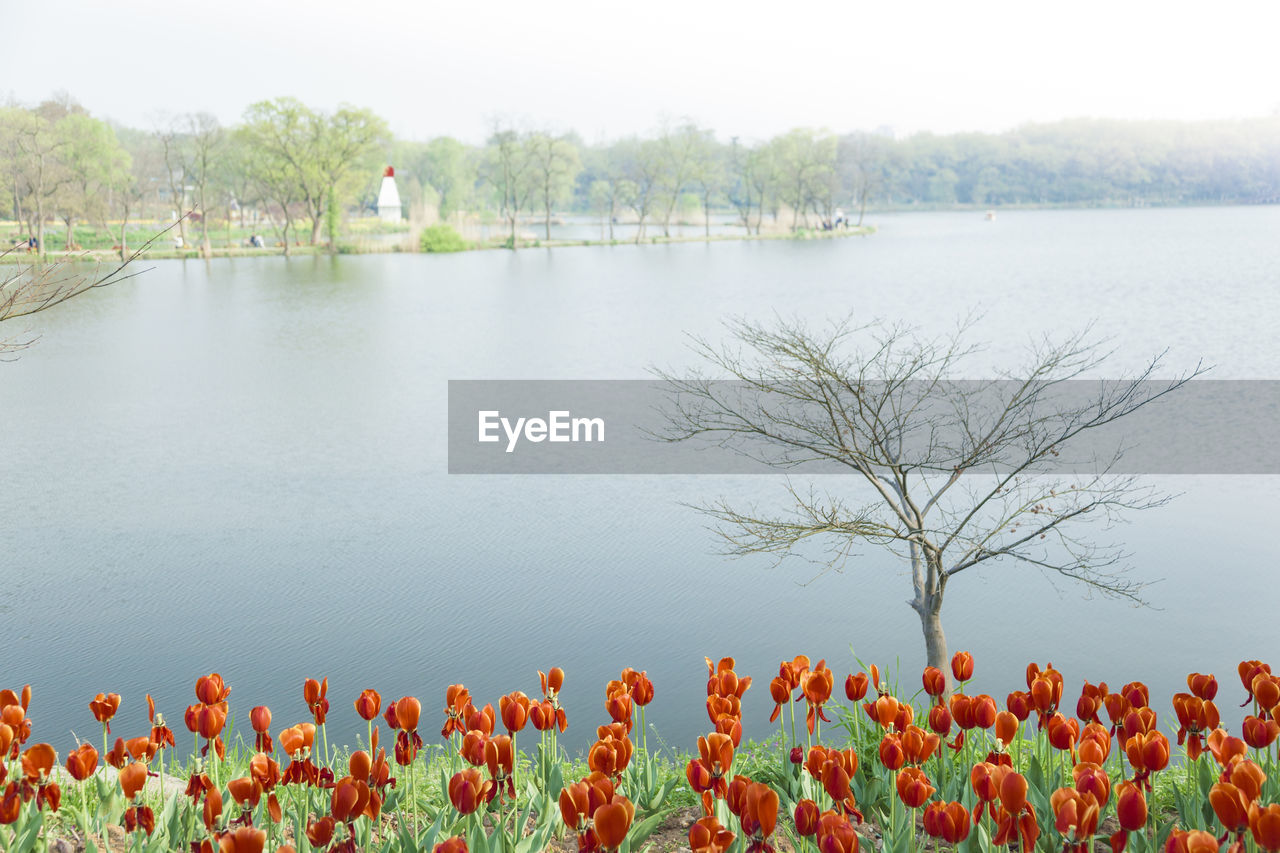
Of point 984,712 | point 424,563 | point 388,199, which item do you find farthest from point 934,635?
point 388,199

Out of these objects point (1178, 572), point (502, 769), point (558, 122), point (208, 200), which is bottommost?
point (1178, 572)

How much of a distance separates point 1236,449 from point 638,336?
948cm

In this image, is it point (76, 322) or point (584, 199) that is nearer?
point (76, 322)

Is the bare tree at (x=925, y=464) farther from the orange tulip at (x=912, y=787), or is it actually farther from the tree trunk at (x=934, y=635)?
the orange tulip at (x=912, y=787)

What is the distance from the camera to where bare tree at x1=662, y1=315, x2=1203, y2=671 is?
5008 millimetres

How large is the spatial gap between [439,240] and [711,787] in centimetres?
3614

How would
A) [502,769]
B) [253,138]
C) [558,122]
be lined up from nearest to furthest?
[502,769] < [253,138] < [558,122]

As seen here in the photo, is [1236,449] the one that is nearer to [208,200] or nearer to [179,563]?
[179,563]

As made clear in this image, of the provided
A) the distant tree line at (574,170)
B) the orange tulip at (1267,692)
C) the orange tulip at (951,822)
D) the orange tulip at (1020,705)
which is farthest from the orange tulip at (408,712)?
the distant tree line at (574,170)

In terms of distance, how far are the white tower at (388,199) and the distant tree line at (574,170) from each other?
2.34ft

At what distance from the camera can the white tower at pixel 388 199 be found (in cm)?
5184

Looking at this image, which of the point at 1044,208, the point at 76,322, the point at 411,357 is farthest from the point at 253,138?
the point at 1044,208

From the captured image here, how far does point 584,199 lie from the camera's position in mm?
70250
